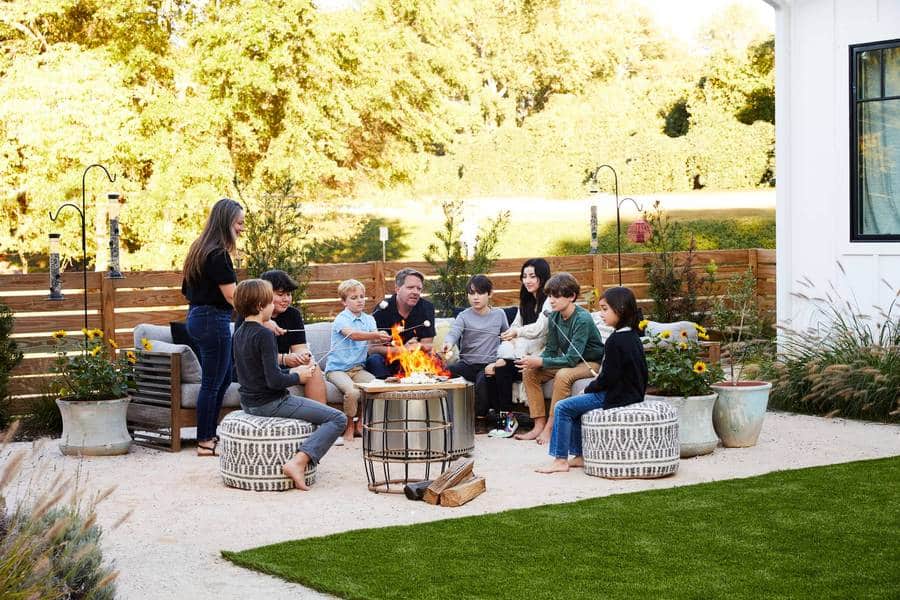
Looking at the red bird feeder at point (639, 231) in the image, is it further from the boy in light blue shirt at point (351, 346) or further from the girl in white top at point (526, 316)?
the boy in light blue shirt at point (351, 346)

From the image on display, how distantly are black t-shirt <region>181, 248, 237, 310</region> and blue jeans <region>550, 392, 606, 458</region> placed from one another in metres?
2.44

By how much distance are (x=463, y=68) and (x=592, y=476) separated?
17417mm

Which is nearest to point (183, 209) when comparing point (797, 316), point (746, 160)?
point (797, 316)

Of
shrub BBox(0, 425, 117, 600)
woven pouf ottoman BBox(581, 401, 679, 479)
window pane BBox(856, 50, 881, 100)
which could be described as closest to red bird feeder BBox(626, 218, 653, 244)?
window pane BBox(856, 50, 881, 100)

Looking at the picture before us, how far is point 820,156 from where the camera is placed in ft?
35.7

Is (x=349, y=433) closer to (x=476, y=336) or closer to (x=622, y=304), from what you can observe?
(x=476, y=336)

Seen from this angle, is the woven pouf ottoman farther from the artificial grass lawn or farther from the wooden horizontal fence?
the wooden horizontal fence

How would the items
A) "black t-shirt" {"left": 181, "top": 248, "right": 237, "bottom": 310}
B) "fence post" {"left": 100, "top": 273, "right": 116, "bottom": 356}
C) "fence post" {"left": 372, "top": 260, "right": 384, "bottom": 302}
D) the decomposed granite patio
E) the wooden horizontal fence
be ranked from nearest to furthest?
the decomposed granite patio → "black t-shirt" {"left": 181, "top": 248, "right": 237, "bottom": 310} → the wooden horizontal fence → "fence post" {"left": 100, "top": 273, "right": 116, "bottom": 356} → "fence post" {"left": 372, "top": 260, "right": 384, "bottom": 302}

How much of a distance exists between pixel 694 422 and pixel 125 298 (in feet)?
16.8

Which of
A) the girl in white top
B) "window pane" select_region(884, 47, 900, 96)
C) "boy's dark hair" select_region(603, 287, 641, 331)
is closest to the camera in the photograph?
"boy's dark hair" select_region(603, 287, 641, 331)

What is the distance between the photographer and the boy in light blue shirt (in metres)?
8.84

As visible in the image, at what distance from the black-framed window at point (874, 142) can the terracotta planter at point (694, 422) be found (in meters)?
3.42

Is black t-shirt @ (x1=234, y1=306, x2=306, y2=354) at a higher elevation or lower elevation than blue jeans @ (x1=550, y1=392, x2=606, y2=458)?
higher

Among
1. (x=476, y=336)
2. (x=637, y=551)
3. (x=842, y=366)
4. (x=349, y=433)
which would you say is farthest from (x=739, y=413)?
(x=637, y=551)
